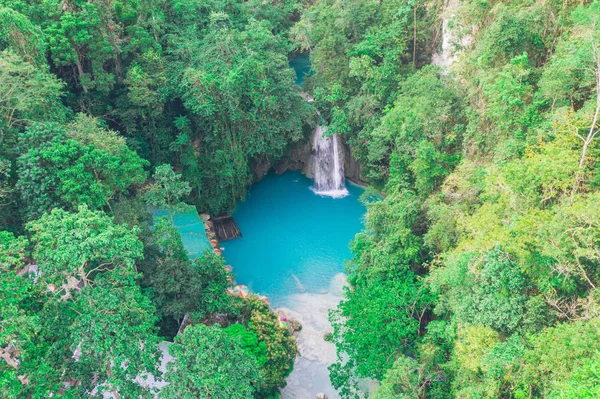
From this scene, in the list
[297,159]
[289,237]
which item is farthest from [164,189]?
[297,159]

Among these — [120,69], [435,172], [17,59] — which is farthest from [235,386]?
[120,69]

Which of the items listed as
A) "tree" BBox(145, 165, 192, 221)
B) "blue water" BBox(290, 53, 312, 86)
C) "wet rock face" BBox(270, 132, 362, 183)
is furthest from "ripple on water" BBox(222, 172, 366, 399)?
"blue water" BBox(290, 53, 312, 86)

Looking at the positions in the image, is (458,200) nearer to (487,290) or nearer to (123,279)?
(487,290)

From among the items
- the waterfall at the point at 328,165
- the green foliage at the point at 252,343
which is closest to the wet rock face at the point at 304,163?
the waterfall at the point at 328,165

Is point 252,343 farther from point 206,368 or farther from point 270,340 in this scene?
point 206,368

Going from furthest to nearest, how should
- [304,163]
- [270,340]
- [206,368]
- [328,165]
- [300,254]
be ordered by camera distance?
1. [304,163]
2. [328,165]
3. [300,254]
4. [270,340]
5. [206,368]

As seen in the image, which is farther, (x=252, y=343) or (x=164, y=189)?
(x=164, y=189)
